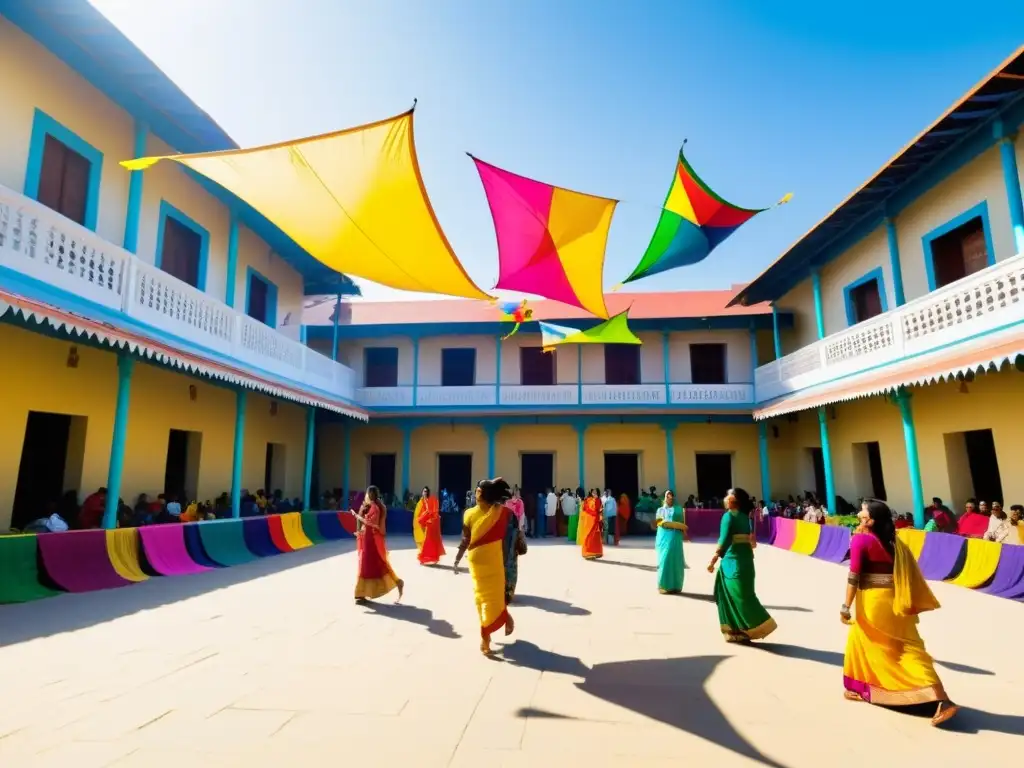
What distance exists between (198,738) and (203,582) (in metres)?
5.35

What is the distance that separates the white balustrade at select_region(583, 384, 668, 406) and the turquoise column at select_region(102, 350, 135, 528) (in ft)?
36.7

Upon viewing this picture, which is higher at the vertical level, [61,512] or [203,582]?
[61,512]

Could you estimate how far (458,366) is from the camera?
742 inches

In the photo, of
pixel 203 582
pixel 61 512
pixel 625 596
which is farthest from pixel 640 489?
pixel 61 512

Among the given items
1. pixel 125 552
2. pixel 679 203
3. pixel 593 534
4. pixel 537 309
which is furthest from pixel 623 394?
pixel 125 552

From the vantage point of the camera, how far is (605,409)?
1672 cm

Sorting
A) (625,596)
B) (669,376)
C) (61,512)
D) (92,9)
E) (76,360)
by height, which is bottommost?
(625,596)

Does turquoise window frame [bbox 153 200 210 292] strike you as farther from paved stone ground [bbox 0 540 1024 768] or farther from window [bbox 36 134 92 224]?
paved stone ground [bbox 0 540 1024 768]

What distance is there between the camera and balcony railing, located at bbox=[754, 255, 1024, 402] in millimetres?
7922

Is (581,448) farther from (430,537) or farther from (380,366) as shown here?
(430,537)

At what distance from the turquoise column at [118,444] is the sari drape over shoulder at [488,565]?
232 inches

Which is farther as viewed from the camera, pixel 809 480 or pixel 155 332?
pixel 809 480

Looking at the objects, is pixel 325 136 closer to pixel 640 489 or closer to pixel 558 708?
pixel 558 708

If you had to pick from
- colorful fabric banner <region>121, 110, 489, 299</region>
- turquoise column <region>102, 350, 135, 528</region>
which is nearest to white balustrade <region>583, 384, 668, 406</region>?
colorful fabric banner <region>121, 110, 489, 299</region>
